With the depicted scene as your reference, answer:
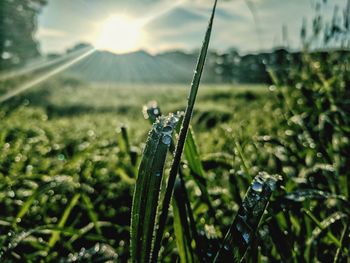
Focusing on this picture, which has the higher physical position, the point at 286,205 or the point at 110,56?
the point at 110,56

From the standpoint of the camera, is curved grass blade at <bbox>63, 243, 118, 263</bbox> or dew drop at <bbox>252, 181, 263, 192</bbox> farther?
curved grass blade at <bbox>63, 243, 118, 263</bbox>

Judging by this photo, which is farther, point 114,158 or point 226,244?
point 114,158

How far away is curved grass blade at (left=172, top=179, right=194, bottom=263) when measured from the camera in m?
0.79

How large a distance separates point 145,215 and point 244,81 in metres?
32.7

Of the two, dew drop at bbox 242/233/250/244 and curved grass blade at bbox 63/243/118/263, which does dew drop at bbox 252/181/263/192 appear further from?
curved grass blade at bbox 63/243/118/263

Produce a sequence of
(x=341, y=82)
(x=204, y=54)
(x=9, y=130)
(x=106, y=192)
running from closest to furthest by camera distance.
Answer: (x=204, y=54)
(x=106, y=192)
(x=341, y=82)
(x=9, y=130)

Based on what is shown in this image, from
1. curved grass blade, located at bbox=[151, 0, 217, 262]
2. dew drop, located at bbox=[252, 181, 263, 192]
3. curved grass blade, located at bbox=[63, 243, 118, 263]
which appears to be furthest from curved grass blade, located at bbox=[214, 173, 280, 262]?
curved grass blade, located at bbox=[63, 243, 118, 263]

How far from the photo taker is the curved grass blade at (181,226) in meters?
0.79

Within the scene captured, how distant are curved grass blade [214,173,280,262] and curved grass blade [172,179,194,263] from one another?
201 millimetres

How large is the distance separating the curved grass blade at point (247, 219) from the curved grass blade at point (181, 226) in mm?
201

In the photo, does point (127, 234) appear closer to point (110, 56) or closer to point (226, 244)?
point (226, 244)

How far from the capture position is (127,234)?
1.75 meters

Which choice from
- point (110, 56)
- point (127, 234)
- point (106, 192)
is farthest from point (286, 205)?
point (110, 56)

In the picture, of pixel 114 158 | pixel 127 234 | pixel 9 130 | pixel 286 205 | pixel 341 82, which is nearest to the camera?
pixel 286 205
